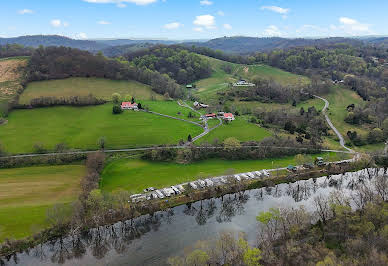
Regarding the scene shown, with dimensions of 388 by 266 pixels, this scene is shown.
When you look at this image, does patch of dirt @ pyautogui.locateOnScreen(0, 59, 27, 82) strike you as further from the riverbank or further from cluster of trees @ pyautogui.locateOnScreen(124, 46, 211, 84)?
the riverbank

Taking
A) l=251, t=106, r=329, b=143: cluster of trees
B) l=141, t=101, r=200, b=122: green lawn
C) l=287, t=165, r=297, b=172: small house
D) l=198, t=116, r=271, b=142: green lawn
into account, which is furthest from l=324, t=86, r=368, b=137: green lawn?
l=141, t=101, r=200, b=122: green lawn

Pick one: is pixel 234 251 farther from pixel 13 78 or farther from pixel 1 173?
pixel 13 78

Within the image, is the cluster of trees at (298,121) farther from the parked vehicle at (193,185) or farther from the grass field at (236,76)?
the grass field at (236,76)

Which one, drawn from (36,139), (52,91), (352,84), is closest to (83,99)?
(52,91)

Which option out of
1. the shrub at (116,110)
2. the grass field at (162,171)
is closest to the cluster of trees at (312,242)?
the grass field at (162,171)

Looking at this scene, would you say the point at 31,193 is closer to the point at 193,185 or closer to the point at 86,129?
the point at 193,185

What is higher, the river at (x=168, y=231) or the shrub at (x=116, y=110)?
the shrub at (x=116, y=110)
